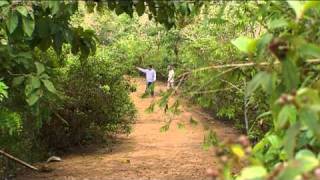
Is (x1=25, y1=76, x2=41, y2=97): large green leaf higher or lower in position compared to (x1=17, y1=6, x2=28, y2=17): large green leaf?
lower

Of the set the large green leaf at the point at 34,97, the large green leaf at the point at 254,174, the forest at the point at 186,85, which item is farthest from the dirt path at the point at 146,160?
the large green leaf at the point at 254,174

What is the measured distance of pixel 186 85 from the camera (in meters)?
3.82

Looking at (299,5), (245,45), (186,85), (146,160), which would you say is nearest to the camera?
(299,5)

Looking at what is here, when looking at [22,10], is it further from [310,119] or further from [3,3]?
[310,119]

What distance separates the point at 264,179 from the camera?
140 cm

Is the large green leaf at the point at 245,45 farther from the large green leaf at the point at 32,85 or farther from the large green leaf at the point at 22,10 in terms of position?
the large green leaf at the point at 32,85

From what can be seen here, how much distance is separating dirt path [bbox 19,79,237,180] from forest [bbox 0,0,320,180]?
12 centimetres

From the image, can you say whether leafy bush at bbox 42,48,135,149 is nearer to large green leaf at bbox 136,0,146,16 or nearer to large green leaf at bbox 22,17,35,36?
large green leaf at bbox 22,17,35,36

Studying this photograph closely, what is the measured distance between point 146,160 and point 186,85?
6.62 meters

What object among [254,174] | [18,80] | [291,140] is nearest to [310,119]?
[291,140]

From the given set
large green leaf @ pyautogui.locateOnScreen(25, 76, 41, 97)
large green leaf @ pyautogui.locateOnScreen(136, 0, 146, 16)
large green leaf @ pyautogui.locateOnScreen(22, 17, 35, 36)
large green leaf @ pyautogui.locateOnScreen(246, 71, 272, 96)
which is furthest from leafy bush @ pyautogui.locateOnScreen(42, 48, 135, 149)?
large green leaf @ pyautogui.locateOnScreen(246, 71, 272, 96)

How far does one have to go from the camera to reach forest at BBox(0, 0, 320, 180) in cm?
166

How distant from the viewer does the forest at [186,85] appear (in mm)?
1655

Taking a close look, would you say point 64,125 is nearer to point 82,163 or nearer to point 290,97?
point 82,163
